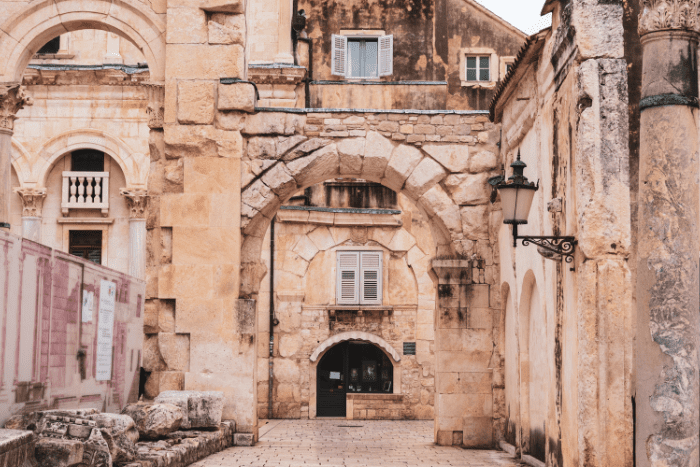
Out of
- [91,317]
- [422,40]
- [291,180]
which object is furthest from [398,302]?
[91,317]

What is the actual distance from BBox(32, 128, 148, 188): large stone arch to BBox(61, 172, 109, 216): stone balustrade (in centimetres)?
45

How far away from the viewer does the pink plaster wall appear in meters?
7.04

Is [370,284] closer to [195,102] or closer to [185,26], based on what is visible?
[195,102]

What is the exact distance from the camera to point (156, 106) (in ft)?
40.1

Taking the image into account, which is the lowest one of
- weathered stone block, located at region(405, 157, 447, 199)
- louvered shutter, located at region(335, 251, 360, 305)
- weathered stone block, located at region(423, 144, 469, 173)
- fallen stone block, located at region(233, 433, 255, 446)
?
fallen stone block, located at region(233, 433, 255, 446)

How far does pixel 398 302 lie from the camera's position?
1939cm

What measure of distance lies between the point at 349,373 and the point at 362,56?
7.63 m

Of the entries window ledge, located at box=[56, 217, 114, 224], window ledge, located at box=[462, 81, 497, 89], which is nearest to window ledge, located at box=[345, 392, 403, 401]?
window ledge, located at box=[56, 217, 114, 224]

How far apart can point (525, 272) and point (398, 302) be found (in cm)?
916

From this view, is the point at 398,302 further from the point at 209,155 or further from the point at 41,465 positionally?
the point at 41,465

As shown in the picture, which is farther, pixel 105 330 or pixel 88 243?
pixel 88 243

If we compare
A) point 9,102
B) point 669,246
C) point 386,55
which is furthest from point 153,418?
point 386,55

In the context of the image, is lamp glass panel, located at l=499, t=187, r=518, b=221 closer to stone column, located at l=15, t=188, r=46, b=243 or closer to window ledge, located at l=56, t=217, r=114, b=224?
window ledge, located at l=56, t=217, r=114, b=224

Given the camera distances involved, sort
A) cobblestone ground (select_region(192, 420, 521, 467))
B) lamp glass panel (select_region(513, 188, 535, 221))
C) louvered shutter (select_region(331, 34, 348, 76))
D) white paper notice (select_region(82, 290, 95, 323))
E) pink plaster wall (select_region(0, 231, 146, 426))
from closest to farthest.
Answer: pink plaster wall (select_region(0, 231, 146, 426)), lamp glass panel (select_region(513, 188, 535, 221)), white paper notice (select_region(82, 290, 95, 323)), cobblestone ground (select_region(192, 420, 521, 467)), louvered shutter (select_region(331, 34, 348, 76))
